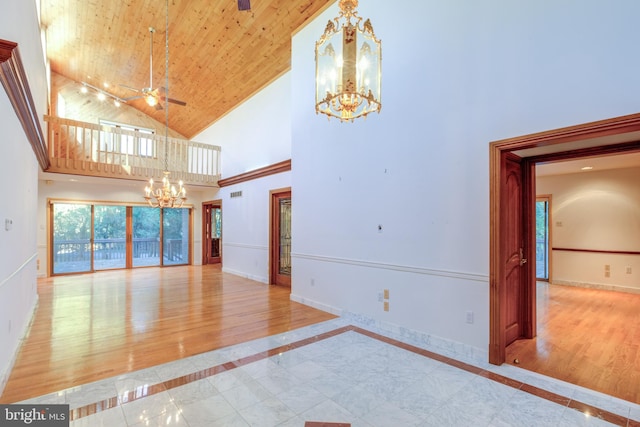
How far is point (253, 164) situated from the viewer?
770cm

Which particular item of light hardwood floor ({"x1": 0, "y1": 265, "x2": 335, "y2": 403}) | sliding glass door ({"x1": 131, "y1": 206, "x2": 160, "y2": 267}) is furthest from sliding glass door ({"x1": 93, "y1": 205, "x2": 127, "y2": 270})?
light hardwood floor ({"x1": 0, "y1": 265, "x2": 335, "y2": 403})

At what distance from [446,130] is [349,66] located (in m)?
1.68

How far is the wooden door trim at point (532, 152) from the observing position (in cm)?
246

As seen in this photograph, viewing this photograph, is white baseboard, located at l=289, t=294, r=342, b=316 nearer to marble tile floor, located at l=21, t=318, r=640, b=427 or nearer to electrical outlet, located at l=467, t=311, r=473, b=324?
marble tile floor, located at l=21, t=318, r=640, b=427

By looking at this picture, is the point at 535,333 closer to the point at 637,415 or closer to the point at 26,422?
the point at 637,415

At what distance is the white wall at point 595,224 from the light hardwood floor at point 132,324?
599 centimetres

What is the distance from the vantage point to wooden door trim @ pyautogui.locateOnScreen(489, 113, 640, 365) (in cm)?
246

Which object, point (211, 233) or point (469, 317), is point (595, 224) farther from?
point (211, 233)

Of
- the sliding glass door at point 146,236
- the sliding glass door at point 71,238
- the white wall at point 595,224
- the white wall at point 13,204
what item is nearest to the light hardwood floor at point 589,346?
the white wall at point 595,224

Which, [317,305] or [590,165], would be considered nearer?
[317,305]

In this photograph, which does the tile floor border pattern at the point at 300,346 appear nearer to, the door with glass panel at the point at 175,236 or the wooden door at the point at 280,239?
the wooden door at the point at 280,239

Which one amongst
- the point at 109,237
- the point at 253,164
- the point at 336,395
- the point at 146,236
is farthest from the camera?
the point at 146,236

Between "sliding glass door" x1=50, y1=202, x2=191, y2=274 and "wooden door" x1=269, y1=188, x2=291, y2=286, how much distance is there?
15.4 ft

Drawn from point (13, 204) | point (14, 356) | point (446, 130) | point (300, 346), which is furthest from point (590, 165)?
point (14, 356)
